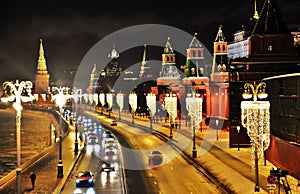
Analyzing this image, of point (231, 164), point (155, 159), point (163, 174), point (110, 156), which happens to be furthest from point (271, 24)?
point (163, 174)

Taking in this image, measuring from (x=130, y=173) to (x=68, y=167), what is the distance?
5.71 metres

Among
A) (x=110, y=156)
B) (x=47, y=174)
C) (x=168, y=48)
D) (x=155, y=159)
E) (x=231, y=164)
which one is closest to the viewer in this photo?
(x=47, y=174)

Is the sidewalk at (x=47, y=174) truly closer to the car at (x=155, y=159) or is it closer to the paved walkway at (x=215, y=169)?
the paved walkway at (x=215, y=169)

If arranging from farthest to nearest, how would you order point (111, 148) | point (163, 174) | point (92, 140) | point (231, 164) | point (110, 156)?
point (92, 140) → point (111, 148) → point (110, 156) → point (231, 164) → point (163, 174)

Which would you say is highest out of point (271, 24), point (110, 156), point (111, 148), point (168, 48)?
point (168, 48)

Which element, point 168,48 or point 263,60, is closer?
point 263,60

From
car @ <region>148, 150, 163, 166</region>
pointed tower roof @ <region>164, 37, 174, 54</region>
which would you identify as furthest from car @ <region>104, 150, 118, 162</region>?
pointed tower roof @ <region>164, 37, 174, 54</region>

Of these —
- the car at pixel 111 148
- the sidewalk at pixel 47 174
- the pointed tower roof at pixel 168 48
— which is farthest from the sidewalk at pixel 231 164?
the pointed tower roof at pixel 168 48

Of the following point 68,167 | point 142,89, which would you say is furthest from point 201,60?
point 68,167

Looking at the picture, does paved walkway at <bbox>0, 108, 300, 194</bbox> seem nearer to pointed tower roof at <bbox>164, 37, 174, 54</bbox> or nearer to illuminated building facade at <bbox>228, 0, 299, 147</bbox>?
illuminated building facade at <bbox>228, 0, 299, 147</bbox>

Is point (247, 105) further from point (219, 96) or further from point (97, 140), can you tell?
point (219, 96)

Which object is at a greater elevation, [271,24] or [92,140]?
[271,24]

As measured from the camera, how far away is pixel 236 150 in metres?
46.5

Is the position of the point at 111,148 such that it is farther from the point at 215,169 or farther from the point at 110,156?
the point at 215,169
